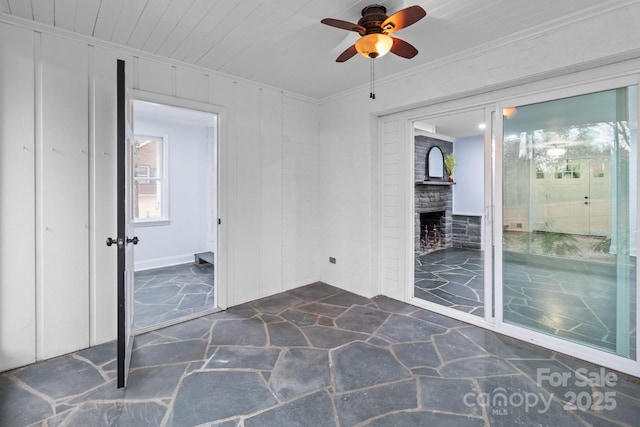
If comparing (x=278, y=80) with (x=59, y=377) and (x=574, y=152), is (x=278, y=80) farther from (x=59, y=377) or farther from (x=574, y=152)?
(x=59, y=377)

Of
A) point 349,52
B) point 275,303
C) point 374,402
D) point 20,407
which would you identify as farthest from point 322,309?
point 349,52

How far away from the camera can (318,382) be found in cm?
222

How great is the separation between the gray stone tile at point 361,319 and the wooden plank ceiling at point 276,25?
262 cm

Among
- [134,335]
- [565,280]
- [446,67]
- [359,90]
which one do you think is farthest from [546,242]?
[134,335]

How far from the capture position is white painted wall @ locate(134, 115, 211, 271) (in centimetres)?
541

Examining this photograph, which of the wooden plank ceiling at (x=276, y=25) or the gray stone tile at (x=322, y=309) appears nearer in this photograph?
the wooden plank ceiling at (x=276, y=25)

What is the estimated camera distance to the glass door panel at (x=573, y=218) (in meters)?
2.36

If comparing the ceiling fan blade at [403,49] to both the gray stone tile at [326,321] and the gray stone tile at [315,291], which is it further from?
the gray stone tile at [315,291]

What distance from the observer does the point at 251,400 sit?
204cm

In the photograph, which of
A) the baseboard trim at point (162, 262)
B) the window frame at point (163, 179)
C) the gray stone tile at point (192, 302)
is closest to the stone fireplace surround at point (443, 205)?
the gray stone tile at point (192, 302)

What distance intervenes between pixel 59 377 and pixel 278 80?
11.2 feet

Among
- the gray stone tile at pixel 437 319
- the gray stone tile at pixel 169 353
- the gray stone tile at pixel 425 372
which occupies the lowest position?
the gray stone tile at pixel 425 372

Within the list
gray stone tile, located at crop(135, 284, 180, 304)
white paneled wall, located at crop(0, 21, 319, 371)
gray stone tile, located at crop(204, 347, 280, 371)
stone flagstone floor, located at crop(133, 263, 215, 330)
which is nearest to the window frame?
stone flagstone floor, located at crop(133, 263, 215, 330)

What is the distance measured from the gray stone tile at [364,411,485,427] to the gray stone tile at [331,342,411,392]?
13.1 inches
